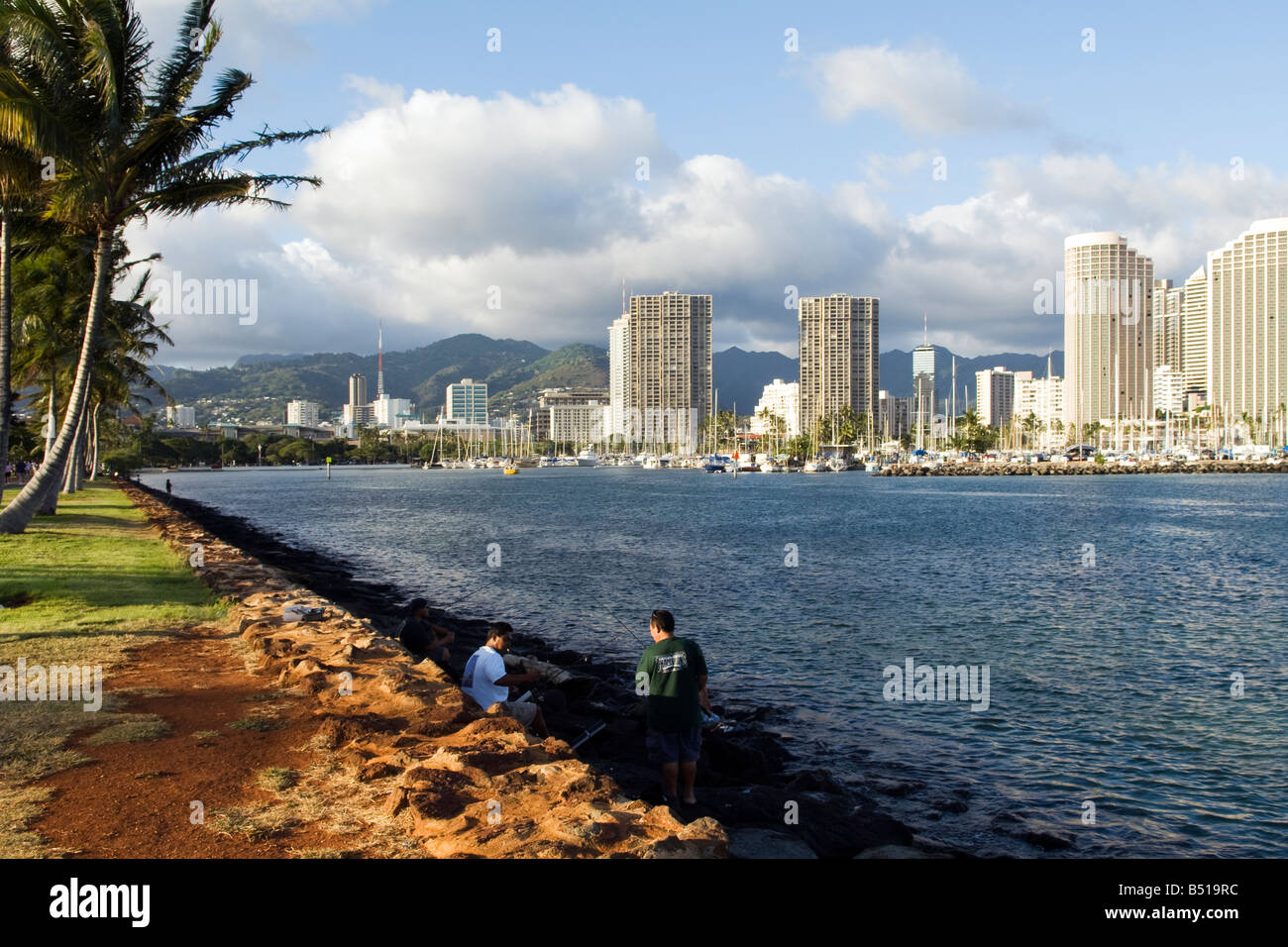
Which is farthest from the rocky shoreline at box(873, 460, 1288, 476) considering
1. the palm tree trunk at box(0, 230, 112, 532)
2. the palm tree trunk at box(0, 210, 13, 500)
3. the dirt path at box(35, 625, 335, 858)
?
the dirt path at box(35, 625, 335, 858)

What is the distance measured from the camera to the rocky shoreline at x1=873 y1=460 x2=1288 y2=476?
148m

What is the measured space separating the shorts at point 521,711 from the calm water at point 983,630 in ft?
16.3

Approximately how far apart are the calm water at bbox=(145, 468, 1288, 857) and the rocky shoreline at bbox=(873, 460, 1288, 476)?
9405cm

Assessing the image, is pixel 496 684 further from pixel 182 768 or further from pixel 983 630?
pixel 983 630

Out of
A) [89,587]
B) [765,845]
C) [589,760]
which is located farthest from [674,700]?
[89,587]

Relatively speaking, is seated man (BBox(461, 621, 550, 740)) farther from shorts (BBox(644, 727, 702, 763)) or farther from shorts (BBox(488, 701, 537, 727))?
shorts (BBox(644, 727, 702, 763))

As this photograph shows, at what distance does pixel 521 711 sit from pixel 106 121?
1912 cm

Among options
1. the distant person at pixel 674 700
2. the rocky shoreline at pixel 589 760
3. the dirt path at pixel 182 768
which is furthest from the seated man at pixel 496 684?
the dirt path at pixel 182 768

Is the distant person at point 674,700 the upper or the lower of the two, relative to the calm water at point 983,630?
upper

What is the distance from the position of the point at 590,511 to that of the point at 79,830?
215ft

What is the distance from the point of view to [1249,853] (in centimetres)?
1038

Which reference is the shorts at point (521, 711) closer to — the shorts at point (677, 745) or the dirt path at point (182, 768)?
the shorts at point (677, 745)

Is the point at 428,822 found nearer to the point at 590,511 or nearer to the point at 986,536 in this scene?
the point at 986,536

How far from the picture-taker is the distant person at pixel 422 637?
47.7 feet
